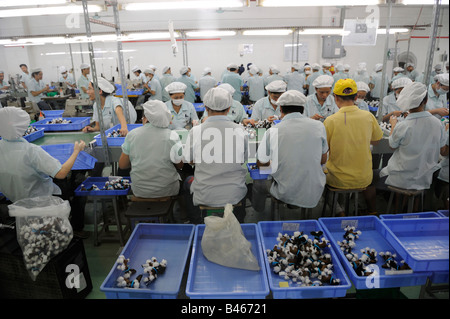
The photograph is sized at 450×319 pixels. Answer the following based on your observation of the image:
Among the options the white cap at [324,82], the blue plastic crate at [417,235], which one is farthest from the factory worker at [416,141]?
the white cap at [324,82]

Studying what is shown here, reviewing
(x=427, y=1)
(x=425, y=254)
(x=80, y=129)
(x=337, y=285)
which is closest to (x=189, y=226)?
(x=337, y=285)

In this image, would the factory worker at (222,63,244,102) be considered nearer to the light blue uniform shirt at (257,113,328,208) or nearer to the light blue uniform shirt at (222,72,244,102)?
the light blue uniform shirt at (222,72,244,102)

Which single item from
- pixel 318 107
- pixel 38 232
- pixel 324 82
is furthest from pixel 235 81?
pixel 38 232

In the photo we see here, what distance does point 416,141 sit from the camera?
101 inches

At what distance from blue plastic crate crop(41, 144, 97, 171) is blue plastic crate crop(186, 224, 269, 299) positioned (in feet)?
4.91

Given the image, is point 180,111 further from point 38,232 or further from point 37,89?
point 37,89

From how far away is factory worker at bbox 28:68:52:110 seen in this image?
7.05 meters

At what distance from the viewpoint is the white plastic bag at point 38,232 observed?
1872 millimetres

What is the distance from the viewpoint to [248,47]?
11039 mm

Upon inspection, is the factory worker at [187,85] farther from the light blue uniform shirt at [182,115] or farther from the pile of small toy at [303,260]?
the pile of small toy at [303,260]

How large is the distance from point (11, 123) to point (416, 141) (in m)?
3.24

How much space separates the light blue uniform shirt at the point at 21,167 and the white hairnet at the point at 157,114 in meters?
0.82

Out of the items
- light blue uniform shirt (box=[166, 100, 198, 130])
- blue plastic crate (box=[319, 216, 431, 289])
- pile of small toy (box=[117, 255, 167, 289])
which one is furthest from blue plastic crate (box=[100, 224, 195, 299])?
light blue uniform shirt (box=[166, 100, 198, 130])
